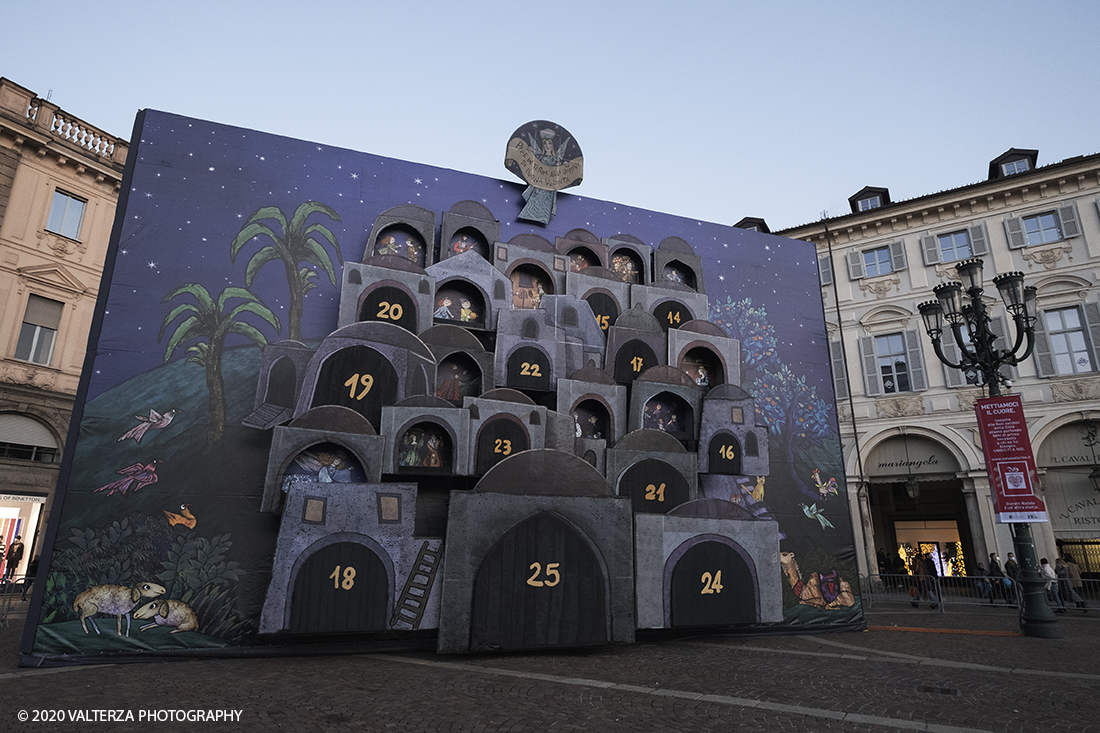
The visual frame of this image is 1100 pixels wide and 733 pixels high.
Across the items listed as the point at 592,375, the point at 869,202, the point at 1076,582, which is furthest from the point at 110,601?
the point at 869,202

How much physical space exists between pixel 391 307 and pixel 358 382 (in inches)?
51.8

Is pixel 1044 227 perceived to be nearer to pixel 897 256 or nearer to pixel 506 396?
pixel 897 256

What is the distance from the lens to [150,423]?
8023mm

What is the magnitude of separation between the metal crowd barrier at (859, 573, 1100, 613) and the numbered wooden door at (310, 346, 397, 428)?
1239 cm

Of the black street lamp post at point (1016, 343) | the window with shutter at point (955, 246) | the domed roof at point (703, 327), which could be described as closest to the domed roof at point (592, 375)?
the domed roof at point (703, 327)

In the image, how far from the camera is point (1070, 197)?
61.6 feet

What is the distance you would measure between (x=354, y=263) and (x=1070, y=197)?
68.6 ft

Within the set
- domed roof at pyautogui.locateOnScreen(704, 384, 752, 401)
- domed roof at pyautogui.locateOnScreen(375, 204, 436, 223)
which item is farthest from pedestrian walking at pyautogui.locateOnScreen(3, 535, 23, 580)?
domed roof at pyautogui.locateOnScreen(704, 384, 752, 401)

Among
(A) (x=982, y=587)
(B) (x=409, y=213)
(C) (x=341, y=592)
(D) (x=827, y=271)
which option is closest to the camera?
(C) (x=341, y=592)

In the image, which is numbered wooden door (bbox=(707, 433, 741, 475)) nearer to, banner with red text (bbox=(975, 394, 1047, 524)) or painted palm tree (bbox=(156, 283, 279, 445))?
banner with red text (bbox=(975, 394, 1047, 524))

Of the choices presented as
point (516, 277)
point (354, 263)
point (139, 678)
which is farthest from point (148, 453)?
point (516, 277)

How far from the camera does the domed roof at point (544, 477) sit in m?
8.26

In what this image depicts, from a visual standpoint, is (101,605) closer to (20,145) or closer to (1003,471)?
(1003,471)

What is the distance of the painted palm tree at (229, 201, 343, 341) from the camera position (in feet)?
29.7
